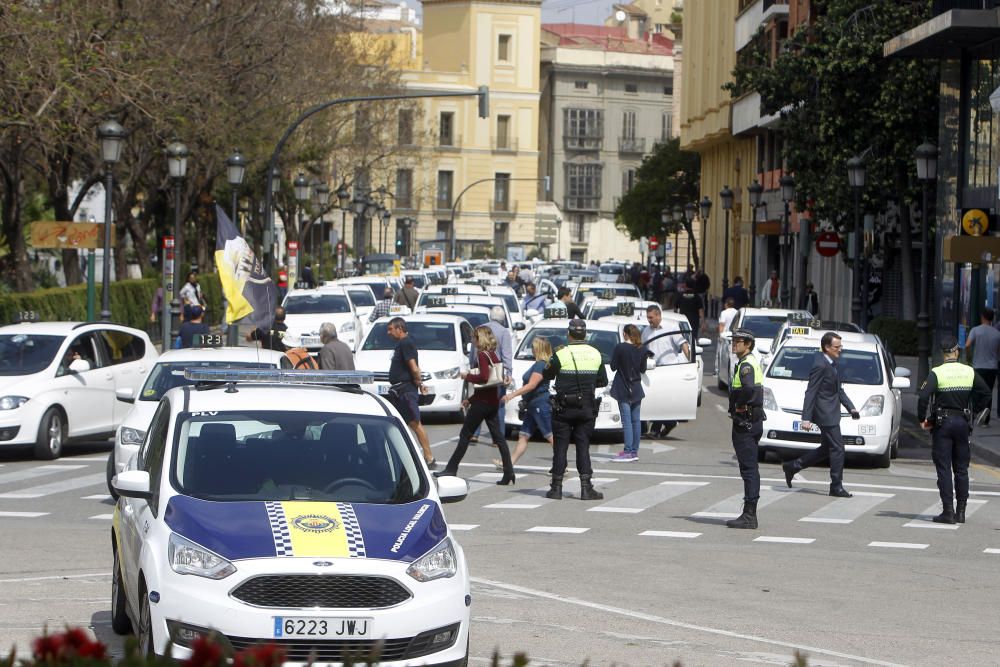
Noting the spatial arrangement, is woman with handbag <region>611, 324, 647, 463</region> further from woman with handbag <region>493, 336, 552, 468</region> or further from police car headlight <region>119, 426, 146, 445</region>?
police car headlight <region>119, 426, 146, 445</region>

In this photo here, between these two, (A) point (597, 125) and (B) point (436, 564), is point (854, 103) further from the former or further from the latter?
(A) point (597, 125)

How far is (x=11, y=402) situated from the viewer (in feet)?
64.3

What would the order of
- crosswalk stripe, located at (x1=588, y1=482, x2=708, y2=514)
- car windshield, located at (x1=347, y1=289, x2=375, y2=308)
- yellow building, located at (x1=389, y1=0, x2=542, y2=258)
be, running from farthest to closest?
yellow building, located at (x1=389, y1=0, x2=542, y2=258) < car windshield, located at (x1=347, y1=289, x2=375, y2=308) < crosswalk stripe, located at (x1=588, y1=482, x2=708, y2=514)

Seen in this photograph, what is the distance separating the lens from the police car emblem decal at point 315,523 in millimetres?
8047

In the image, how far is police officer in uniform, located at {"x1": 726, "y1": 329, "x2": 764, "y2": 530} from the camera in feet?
49.8

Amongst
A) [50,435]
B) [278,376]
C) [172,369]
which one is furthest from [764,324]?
[278,376]

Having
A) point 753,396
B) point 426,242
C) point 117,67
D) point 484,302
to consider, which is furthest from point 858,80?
point 426,242

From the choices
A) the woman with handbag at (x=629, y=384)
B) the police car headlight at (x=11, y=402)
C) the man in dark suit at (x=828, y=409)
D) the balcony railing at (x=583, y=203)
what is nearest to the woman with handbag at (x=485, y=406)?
the woman with handbag at (x=629, y=384)

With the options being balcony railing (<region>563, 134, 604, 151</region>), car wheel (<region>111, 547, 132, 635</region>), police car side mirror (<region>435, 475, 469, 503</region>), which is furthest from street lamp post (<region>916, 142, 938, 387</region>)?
balcony railing (<region>563, 134, 604, 151</region>)

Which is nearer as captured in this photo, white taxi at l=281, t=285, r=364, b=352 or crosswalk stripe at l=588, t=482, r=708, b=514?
crosswalk stripe at l=588, t=482, r=708, b=514

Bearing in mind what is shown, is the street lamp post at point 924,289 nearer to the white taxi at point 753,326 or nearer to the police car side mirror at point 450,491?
the white taxi at point 753,326

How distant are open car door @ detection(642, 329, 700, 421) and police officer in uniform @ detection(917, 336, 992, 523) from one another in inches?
286

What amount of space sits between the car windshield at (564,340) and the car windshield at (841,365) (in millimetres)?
2668

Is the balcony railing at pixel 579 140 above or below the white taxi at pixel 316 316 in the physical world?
above
